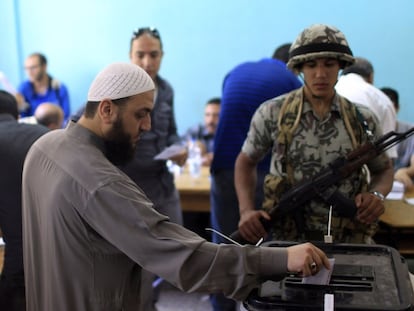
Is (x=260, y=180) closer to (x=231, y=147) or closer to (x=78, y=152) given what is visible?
(x=231, y=147)

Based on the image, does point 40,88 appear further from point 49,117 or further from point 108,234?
point 108,234

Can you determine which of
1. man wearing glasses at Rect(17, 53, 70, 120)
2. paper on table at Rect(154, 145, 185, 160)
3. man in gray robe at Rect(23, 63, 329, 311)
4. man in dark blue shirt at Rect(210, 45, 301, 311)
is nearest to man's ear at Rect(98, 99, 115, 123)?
man in gray robe at Rect(23, 63, 329, 311)

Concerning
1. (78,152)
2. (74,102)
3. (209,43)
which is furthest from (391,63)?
(78,152)

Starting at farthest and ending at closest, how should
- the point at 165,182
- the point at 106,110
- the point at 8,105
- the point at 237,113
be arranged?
the point at 165,182 → the point at 237,113 → the point at 8,105 → the point at 106,110

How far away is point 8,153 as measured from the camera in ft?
6.72

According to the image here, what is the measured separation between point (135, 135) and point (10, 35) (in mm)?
5271

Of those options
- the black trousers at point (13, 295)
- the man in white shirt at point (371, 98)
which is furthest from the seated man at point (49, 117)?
the man in white shirt at point (371, 98)

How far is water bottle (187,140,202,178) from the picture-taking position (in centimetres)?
412

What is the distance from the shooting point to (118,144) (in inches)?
57.2

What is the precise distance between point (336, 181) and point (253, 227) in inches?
14.2

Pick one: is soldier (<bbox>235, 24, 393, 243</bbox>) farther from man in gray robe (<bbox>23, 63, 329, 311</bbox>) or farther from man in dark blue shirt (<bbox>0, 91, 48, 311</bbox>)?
man in dark blue shirt (<bbox>0, 91, 48, 311</bbox>)

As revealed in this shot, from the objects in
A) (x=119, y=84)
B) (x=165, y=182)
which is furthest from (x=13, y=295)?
(x=165, y=182)

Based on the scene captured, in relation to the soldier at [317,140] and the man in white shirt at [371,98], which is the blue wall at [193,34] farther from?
the soldier at [317,140]

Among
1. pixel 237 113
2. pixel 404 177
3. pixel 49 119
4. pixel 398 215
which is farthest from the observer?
pixel 49 119
